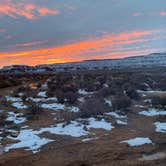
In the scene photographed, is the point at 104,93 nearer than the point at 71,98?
No

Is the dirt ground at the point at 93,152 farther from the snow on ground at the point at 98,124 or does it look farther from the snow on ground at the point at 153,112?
the snow on ground at the point at 153,112

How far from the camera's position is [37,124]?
19.4 m

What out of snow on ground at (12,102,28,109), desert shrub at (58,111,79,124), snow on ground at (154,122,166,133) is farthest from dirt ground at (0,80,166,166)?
snow on ground at (12,102,28,109)

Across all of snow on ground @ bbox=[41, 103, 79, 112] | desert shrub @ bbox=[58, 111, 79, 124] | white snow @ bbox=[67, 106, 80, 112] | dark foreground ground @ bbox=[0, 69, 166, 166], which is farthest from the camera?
snow on ground @ bbox=[41, 103, 79, 112]

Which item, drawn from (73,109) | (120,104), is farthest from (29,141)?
(120,104)

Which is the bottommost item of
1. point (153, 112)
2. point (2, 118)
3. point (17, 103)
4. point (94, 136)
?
point (153, 112)

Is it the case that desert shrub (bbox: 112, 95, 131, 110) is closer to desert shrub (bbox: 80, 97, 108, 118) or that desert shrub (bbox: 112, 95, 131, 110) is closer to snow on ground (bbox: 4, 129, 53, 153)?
desert shrub (bbox: 80, 97, 108, 118)

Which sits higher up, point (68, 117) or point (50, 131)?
point (68, 117)

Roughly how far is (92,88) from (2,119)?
57.4 feet

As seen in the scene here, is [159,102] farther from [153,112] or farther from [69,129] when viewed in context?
[69,129]

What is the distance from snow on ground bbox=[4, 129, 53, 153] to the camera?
48.3 ft

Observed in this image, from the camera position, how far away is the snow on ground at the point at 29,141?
14713 millimetres

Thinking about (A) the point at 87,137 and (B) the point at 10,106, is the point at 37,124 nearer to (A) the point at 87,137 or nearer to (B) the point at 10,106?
(A) the point at 87,137

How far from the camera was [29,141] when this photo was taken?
15.7 m
